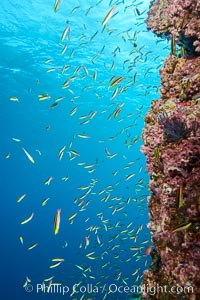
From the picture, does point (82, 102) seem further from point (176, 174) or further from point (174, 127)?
point (176, 174)

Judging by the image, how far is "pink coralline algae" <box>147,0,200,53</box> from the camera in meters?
5.02

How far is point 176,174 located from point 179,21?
337 centimetres

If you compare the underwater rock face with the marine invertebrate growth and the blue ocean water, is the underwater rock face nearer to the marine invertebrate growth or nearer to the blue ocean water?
the marine invertebrate growth

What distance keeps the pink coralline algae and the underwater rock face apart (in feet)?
0.07

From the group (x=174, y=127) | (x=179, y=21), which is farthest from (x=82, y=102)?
(x=174, y=127)

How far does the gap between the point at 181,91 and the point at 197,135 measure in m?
1.09

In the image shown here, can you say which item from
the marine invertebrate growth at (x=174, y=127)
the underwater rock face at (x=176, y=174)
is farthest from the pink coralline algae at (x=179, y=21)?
the marine invertebrate growth at (x=174, y=127)

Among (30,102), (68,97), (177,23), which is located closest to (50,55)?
(68,97)

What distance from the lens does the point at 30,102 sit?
4019 centimetres

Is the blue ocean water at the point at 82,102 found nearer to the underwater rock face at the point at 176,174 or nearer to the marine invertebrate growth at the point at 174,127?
the underwater rock face at the point at 176,174

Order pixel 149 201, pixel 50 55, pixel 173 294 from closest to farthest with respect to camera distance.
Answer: pixel 173 294
pixel 149 201
pixel 50 55

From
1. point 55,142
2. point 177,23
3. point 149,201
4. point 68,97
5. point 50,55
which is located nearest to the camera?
point 149,201

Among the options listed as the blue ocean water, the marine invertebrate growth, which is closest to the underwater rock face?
the marine invertebrate growth

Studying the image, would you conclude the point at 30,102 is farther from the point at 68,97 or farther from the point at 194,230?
the point at 194,230
